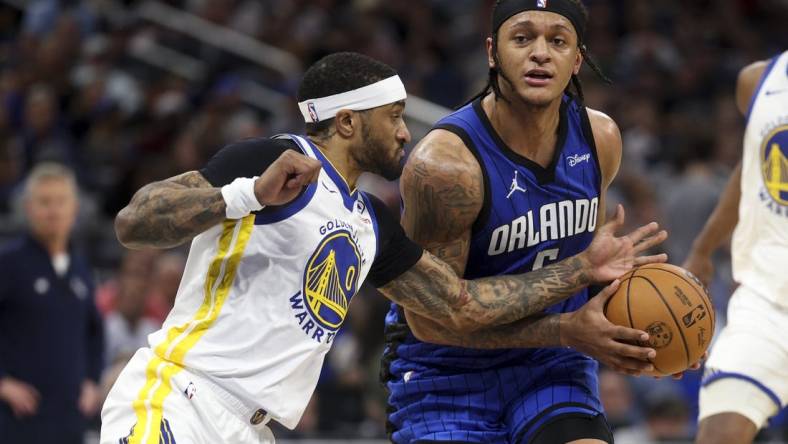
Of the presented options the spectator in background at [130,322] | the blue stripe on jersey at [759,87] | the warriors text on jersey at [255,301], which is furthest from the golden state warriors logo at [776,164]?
the spectator in background at [130,322]

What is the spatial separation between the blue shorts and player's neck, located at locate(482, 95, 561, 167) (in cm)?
76

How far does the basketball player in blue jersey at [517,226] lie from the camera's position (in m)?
4.63

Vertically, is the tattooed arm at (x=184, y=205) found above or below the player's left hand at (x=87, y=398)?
above

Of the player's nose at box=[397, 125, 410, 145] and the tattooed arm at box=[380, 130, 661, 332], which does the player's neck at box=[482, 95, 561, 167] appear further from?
the player's nose at box=[397, 125, 410, 145]

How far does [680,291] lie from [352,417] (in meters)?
4.91

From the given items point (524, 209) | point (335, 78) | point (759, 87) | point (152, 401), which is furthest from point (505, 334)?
point (759, 87)

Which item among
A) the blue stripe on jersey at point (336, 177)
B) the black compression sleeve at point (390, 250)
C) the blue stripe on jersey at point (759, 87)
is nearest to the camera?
the blue stripe on jersey at point (336, 177)

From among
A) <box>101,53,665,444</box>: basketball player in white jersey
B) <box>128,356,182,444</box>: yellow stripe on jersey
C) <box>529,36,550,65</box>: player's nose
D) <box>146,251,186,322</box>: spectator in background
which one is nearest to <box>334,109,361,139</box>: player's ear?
<box>101,53,665,444</box>: basketball player in white jersey

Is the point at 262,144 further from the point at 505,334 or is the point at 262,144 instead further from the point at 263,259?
the point at 505,334

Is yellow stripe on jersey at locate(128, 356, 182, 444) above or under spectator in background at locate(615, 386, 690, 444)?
above

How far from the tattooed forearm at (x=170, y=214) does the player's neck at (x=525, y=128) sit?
1.32 metres

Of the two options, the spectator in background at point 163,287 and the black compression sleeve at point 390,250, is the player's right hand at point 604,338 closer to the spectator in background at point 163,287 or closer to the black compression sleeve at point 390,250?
the black compression sleeve at point 390,250

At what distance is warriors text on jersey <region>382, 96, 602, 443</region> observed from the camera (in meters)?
4.71

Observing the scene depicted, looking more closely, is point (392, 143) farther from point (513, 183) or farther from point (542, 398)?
point (542, 398)
